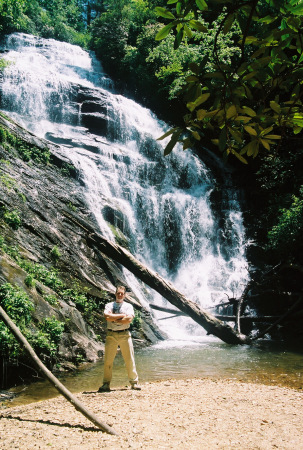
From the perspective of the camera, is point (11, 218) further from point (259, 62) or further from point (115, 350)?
point (259, 62)

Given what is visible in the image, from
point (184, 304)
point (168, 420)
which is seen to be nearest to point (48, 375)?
point (168, 420)

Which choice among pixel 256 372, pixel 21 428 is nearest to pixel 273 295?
pixel 256 372

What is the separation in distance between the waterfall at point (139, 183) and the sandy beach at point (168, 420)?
23.3ft

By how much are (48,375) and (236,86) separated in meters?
2.98

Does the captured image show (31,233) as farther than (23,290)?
Yes

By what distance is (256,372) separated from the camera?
7.09m

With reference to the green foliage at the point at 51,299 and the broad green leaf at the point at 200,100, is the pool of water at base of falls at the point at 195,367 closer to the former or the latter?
the green foliage at the point at 51,299

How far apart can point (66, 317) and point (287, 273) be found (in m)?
9.44

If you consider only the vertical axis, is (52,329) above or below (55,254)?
below

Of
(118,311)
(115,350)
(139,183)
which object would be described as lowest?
(115,350)

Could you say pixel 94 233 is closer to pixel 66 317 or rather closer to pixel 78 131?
pixel 66 317

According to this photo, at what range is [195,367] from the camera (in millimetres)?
7539

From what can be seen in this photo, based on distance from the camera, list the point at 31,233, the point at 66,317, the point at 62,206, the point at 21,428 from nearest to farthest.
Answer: the point at 21,428
the point at 66,317
the point at 31,233
the point at 62,206

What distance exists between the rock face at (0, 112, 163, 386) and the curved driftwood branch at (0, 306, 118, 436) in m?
3.68
